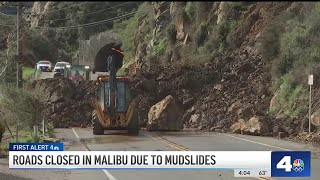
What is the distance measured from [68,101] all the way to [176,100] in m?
8.48

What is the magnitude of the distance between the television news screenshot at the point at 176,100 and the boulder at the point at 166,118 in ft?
0.22

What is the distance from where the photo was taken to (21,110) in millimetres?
25562

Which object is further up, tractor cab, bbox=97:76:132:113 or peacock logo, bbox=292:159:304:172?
tractor cab, bbox=97:76:132:113

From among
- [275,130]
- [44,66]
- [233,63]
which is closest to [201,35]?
[233,63]

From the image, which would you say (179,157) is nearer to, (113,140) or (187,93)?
(113,140)

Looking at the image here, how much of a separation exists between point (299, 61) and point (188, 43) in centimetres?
1796

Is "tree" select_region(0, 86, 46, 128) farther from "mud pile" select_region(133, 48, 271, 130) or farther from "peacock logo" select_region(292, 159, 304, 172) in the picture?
"peacock logo" select_region(292, 159, 304, 172)

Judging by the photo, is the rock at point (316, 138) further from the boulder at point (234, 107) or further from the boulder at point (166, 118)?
the boulder at point (166, 118)

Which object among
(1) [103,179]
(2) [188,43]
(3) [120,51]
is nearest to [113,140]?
(1) [103,179]

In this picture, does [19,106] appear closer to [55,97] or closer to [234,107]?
[234,107]

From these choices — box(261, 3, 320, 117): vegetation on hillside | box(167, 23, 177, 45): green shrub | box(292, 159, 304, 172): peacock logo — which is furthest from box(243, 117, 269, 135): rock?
box(167, 23, 177, 45): green shrub

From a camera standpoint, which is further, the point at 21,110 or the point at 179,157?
the point at 21,110

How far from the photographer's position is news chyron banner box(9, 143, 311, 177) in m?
10.1

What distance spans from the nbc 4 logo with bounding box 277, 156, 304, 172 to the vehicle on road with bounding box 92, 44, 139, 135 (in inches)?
740
